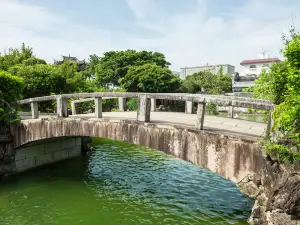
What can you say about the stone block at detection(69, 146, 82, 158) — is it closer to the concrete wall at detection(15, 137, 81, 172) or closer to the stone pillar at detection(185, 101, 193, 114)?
the concrete wall at detection(15, 137, 81, 172)

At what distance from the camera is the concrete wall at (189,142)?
6441mm

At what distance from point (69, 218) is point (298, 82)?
7.52m

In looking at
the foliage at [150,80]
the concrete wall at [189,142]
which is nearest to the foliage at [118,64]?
the foliage at [150,80]

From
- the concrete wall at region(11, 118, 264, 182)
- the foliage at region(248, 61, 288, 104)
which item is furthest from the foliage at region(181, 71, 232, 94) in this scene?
the concrete wall at region(11, 118, 264, 182)

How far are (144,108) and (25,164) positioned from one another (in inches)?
312

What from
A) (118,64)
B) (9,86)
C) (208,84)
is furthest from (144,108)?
(208,84)

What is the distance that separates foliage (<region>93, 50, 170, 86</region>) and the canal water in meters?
32.0

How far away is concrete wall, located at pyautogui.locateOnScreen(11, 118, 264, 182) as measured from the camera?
6441 mm

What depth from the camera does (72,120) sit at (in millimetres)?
10344

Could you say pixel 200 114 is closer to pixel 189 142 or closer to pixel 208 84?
pixel 189 142

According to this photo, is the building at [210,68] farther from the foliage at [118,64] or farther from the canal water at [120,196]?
the canal water at [120,196]

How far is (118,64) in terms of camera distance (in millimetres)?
46219

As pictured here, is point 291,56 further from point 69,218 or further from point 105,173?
point 105,173

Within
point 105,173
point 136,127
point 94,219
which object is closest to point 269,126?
point 136,127
